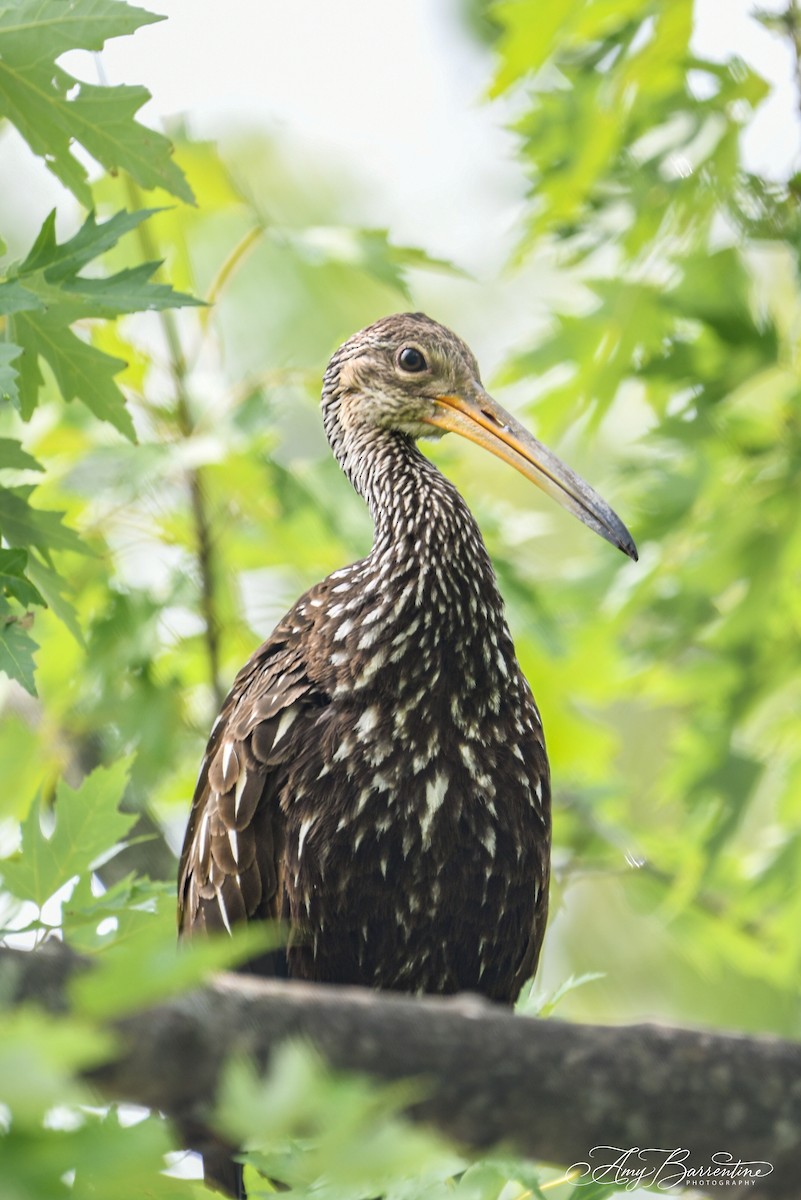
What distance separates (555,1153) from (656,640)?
4.47 metres

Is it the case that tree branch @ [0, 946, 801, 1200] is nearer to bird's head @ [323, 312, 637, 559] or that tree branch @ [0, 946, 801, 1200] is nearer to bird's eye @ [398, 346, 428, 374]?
bird's head @ [323, 312, 637, 559]

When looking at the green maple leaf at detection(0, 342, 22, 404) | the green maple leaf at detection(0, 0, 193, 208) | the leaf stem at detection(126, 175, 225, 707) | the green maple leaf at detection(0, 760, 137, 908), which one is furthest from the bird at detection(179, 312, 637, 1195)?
the green maple leaf at detection(0, 342, 22, 404)

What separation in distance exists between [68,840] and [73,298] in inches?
39.7

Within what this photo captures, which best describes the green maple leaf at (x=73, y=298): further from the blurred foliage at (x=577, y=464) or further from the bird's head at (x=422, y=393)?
the bird's head at (x=422, y=393)

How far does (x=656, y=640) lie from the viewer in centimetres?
610

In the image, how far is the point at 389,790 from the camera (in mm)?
3590

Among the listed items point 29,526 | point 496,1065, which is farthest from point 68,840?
point 496,1065

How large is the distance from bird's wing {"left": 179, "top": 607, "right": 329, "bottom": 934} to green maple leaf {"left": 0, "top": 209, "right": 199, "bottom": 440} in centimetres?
94

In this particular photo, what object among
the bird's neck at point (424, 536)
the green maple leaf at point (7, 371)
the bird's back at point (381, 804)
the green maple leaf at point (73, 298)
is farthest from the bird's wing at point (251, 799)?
the green maple leaf at point (7, 371)

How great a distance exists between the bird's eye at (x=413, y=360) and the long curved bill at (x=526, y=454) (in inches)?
4.2

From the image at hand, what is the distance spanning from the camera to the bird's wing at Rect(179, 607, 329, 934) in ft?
12.0

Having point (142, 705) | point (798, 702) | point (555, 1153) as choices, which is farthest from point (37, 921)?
point (798, 702)

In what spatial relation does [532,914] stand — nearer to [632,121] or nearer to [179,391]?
[179,391]

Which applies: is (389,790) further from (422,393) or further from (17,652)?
(422,393)
